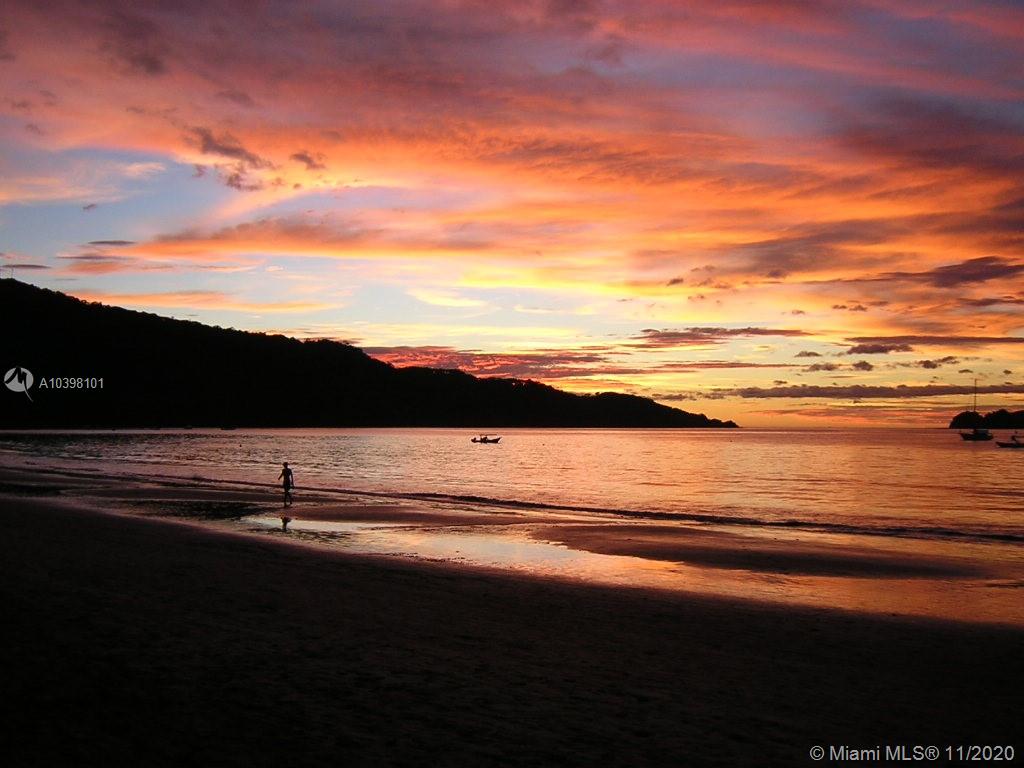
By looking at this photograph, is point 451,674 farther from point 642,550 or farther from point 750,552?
point 750,552

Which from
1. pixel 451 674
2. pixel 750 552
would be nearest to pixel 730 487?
pixel 750 552

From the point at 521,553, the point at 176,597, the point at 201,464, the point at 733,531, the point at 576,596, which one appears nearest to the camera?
the point at 176,597

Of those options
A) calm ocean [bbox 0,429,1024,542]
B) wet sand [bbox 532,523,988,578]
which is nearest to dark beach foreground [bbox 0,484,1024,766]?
wet sand [bbox 532,523,988,578]

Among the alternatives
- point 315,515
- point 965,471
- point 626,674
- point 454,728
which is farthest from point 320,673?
point 965,471

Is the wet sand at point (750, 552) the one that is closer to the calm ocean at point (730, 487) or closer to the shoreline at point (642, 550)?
the shoreline at point (642, 550)

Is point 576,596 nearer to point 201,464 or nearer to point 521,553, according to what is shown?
point 521,553

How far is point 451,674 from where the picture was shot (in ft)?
32.2

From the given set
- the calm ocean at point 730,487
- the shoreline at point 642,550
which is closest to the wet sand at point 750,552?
the shoreline at point 642,550

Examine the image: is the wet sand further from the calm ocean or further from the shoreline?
the calm ocean

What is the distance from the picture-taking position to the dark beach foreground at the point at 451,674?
7.41 m

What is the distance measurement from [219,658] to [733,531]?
88.5 feet

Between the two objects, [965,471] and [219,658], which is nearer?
[219,658]

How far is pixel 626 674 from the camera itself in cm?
1031

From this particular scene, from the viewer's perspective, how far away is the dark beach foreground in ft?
24.3
